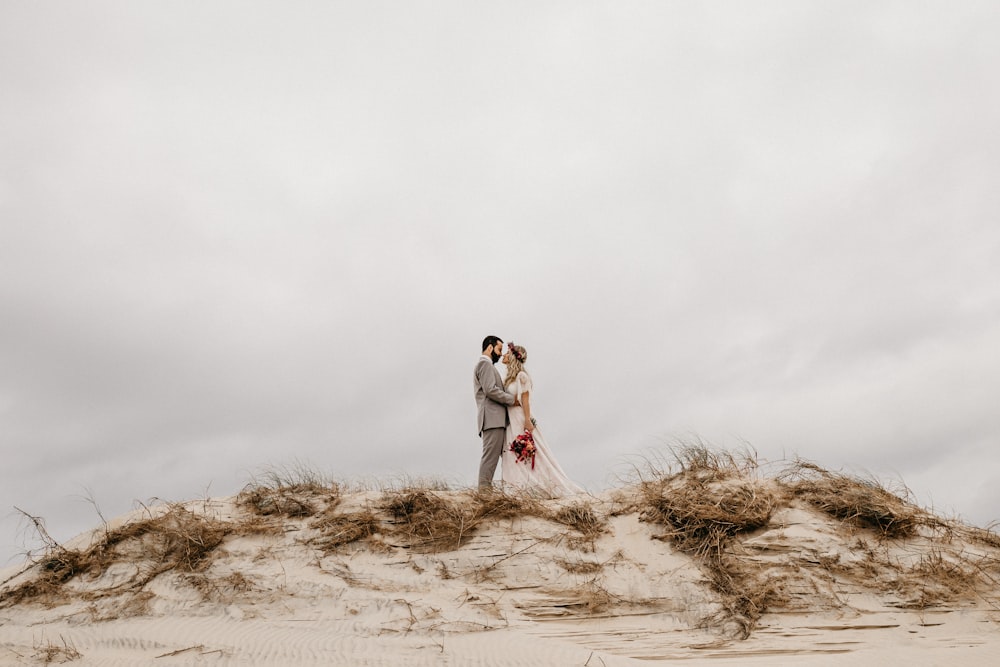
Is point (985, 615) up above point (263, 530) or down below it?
below

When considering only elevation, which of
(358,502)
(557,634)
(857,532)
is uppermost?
(358,502)

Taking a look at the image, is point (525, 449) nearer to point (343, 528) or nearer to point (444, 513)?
point (444, 513)

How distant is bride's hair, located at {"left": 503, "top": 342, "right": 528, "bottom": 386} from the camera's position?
9602 mm

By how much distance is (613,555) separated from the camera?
7078 millimetres

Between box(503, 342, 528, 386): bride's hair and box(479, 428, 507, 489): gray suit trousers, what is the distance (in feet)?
2.41

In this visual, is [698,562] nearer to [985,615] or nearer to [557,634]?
[557,634]

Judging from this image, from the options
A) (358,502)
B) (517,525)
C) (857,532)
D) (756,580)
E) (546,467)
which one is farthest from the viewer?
(546,467)

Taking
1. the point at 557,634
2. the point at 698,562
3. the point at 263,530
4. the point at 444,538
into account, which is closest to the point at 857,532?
the point at 698,562

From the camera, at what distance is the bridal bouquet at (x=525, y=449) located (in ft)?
30.3

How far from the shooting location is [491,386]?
365 inches

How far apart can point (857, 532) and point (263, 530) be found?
20.4 feet

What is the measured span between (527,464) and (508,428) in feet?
1.83

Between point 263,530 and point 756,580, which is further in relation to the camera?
point 263,530

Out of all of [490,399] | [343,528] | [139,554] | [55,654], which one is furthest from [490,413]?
[55,654]
